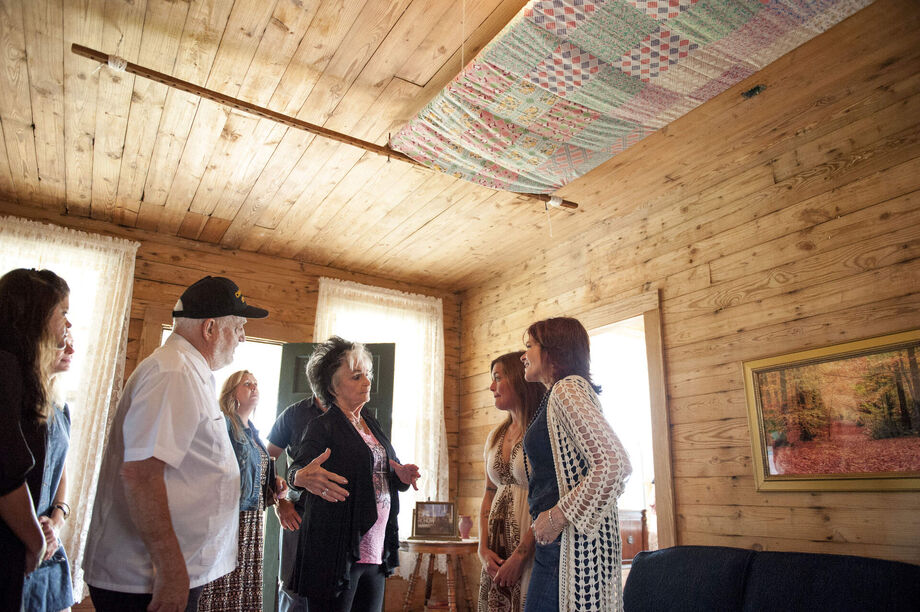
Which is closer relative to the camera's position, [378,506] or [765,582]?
[378,506]

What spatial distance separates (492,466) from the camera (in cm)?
255

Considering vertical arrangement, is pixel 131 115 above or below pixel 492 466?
above

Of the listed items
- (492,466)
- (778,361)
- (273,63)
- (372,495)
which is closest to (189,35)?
(273,63)

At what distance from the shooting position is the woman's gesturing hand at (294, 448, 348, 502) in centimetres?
205

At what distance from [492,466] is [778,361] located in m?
1.55

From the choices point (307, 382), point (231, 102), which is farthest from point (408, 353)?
point (231, 102)

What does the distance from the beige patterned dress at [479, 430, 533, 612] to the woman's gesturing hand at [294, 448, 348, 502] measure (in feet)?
2.19

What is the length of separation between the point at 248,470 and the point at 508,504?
1.08 meters

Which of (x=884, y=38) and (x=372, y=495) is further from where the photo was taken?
(x=884, y=38)

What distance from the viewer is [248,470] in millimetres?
2572

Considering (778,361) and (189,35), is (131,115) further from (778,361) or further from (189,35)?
(778,361)

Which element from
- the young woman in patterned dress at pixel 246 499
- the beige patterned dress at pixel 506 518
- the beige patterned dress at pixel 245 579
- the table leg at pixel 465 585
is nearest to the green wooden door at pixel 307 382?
the table leg at pixel 465 585

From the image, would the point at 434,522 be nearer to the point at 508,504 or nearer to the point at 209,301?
the point at 508,504

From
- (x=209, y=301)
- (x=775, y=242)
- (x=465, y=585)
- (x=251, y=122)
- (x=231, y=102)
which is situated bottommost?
(x=465, y=585)
